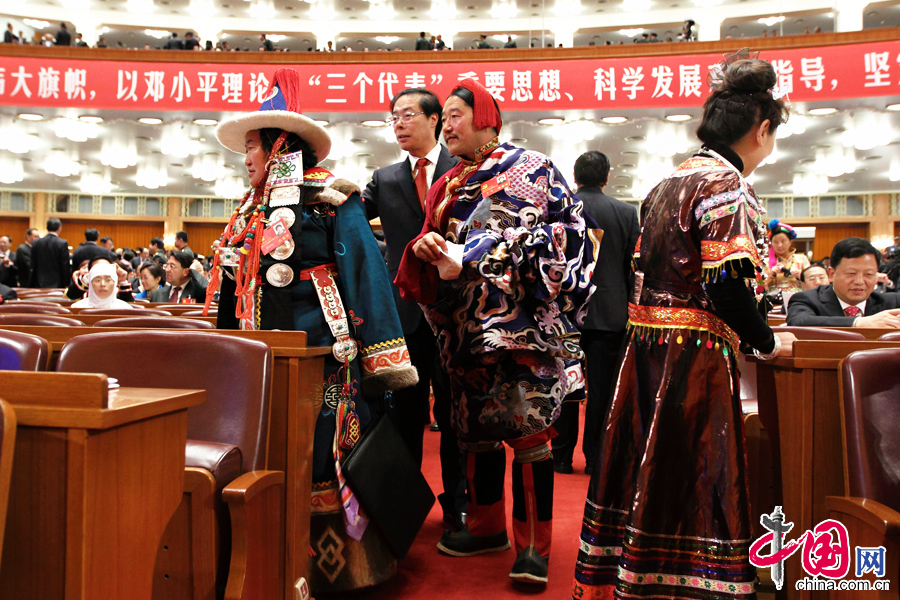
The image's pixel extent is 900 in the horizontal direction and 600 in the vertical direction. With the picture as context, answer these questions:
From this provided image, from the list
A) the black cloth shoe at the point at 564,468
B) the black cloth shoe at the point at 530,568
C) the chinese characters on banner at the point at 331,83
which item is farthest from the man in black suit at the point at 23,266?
the black cloth shoe at the point at 530,568

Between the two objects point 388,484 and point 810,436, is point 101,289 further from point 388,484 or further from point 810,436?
point 810,436

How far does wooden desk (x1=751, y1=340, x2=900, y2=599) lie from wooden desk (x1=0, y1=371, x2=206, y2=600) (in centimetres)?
121

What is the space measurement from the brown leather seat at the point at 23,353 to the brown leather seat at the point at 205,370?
0.31ft

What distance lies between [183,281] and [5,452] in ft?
14.1

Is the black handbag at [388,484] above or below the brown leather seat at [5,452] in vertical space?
below

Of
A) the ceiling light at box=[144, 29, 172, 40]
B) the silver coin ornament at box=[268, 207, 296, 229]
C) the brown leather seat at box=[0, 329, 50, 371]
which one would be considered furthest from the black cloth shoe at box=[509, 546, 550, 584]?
the ceiling light at box=[144, 29, 172, 40]

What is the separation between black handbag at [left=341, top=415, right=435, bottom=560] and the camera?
5.66 feet

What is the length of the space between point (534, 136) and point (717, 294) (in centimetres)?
977

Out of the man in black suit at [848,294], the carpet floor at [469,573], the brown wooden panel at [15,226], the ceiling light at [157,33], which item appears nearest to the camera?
the carpet floor at [469,573]

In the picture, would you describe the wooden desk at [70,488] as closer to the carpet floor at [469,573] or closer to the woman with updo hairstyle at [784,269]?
the carpet floor at [469,573]

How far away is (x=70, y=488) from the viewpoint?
2.74 ft

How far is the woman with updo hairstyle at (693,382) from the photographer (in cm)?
134

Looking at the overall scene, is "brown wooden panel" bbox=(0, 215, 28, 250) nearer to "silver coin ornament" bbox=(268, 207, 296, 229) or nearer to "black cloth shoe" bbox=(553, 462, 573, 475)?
"black cloth shoe" bbox=(553, 462, 573, 475)

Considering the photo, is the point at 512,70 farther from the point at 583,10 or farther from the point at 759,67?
the point at 583,10
